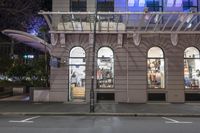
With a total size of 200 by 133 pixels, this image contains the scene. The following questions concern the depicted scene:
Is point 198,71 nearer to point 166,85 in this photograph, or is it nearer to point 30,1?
point 166,85

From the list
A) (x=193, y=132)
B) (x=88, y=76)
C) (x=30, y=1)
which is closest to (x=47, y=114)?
(x=88, y=76)

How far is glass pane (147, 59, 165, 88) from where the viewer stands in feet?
88.0

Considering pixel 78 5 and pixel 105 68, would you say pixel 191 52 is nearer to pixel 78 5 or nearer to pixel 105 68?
pixel 105 68

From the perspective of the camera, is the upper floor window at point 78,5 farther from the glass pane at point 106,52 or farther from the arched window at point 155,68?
the arched window at point 155,68

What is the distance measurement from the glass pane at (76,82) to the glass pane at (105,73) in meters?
1.20

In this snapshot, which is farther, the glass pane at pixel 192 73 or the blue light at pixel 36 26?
the blue light at pixel 36 26

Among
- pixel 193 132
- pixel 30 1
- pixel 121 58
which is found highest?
pixel 30 1

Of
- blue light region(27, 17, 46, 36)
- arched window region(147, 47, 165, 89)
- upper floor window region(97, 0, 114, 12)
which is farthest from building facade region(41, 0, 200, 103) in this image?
blue light region(27, 17, 46, 36)

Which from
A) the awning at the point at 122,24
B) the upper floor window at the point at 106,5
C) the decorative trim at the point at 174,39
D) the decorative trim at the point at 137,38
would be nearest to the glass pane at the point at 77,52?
the awning at the point at 122,24

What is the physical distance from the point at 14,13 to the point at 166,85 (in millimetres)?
12381

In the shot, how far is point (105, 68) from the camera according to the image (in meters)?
26.9

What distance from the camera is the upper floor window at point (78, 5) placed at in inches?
1073

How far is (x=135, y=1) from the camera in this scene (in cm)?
2678

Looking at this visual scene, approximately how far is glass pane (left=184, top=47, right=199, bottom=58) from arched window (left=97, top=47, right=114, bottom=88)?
18.2 feet
